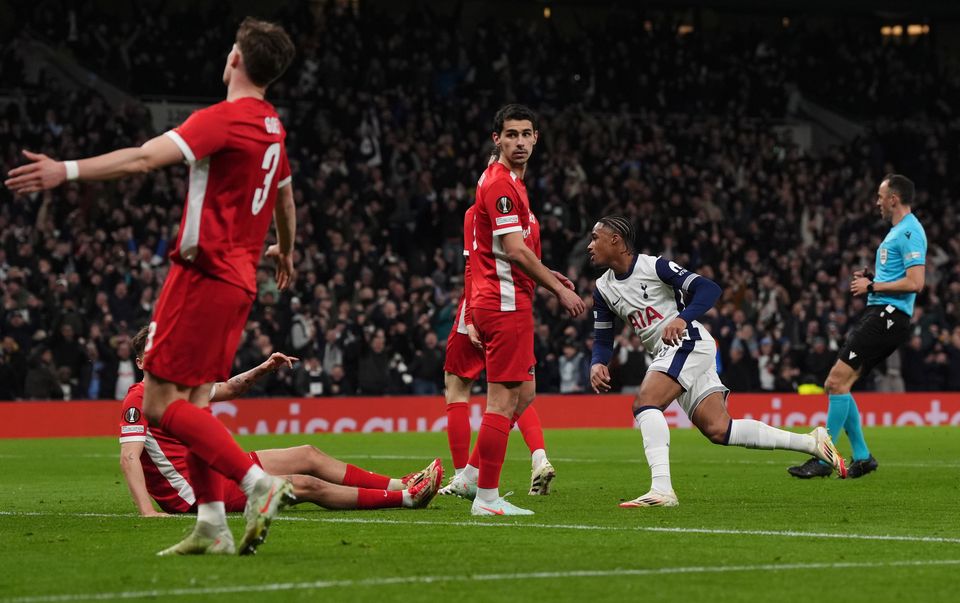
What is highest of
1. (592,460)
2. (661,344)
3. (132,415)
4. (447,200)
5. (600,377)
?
(447,200)

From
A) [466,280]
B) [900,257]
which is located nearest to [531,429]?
[466,280]

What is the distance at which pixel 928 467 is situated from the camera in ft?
47.5

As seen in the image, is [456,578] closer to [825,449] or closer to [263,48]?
[263,48]

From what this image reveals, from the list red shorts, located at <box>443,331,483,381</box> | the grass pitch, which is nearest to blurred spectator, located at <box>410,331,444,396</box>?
the grass pitch

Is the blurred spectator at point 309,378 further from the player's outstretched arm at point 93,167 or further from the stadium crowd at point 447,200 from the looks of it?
the player's outstretched arm at point 93,167

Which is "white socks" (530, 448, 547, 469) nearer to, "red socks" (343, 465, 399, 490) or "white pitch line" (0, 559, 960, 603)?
"red socks" (343, 465, 399, 490)

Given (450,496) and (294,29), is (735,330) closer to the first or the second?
(294,29)

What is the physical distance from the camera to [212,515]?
22.9 feet

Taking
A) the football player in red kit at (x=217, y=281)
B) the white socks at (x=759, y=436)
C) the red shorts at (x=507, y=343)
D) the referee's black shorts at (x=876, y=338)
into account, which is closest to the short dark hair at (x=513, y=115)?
the red shorts at (x=507, y=343)

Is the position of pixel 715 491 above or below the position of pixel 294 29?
below

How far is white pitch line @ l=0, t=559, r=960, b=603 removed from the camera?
5777 mm

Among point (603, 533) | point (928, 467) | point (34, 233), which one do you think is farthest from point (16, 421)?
point (603, 533)

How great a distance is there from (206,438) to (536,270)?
9.09 ft

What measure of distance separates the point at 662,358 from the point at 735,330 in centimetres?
1774
